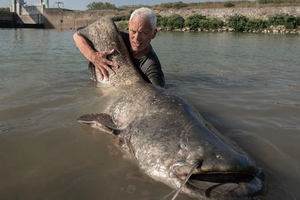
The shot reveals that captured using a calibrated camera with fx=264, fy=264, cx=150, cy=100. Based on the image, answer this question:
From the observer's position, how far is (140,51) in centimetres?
408

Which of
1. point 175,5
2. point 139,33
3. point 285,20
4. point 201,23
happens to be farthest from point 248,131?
point 175,5

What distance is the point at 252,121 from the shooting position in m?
3.36

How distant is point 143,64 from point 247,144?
6.61 feet

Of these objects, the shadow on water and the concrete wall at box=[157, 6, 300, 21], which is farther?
the concrete wall at box=[157, 6, 300, 21]

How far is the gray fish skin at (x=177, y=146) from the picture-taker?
68.4 inches

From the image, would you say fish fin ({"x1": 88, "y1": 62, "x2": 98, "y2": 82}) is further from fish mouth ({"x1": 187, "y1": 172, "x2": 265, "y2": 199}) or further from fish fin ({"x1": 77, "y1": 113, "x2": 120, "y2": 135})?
fish mouth ({"x1": 187, "y1": 172, "x2": 265, "y2": 199})

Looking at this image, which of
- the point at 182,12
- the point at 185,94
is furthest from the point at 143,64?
the point at 182,12

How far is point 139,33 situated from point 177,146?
7.22 ft

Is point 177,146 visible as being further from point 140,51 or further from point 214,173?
point 140,51

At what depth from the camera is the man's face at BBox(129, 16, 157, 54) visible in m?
3.64

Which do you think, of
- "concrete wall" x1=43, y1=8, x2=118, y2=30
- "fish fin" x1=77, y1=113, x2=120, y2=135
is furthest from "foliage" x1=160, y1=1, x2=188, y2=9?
"fish fin" x1=77, y1=113, x2=120, y2=135

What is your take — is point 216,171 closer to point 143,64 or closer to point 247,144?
point 247,144

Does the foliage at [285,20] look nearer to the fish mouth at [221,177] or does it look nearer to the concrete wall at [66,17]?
the concrete wall at [66,17]

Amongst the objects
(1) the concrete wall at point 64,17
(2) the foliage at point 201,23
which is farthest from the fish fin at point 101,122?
(1) the concrete wall at point 64,17
